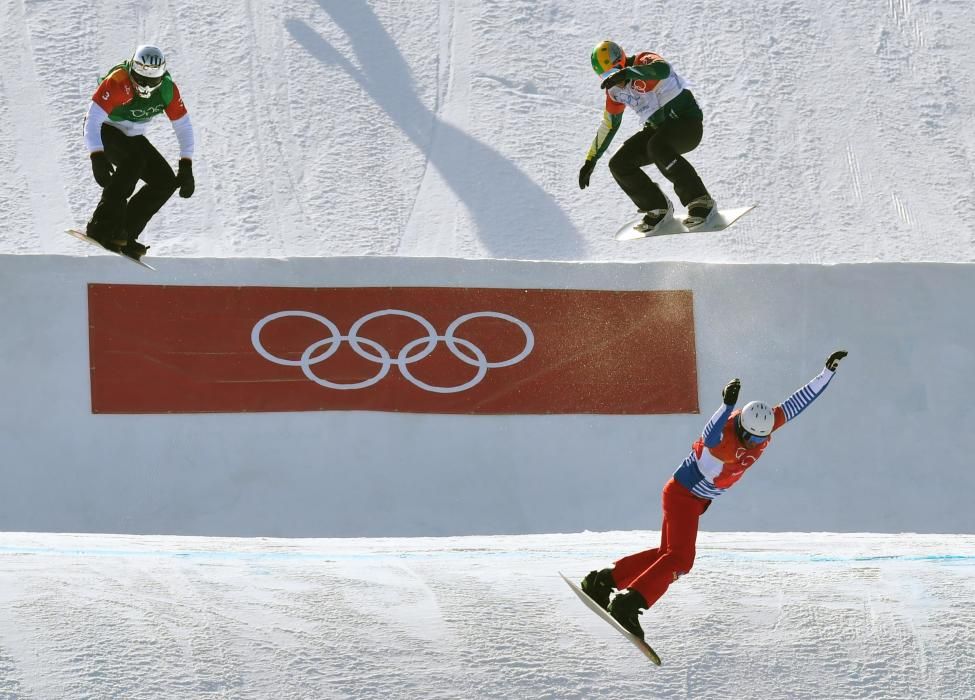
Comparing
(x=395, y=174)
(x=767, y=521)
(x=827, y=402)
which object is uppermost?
(x=395, y=174)

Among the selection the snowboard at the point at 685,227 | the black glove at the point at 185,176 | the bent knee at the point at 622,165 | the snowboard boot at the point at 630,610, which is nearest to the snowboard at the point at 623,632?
the snowboard boot at the point at 630,610

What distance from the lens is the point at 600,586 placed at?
7898 mm

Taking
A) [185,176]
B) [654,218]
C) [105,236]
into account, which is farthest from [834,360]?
[105,236]

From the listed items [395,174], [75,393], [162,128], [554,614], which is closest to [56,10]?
[162,128]

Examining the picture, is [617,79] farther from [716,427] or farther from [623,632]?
[623,632]

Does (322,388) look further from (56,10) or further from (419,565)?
(56,10)

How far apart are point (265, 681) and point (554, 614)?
183cm

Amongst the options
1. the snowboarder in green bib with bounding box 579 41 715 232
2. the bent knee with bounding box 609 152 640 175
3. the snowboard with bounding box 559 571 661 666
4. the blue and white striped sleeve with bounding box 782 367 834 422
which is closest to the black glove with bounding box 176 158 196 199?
the snowboarder in green bib with bounding box 579 41 715 232

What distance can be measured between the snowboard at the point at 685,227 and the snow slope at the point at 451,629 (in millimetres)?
2781

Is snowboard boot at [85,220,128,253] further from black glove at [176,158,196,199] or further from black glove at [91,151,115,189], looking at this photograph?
black glove at [176,158,196,199]

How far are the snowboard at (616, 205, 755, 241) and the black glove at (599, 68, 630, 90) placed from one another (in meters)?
1.39

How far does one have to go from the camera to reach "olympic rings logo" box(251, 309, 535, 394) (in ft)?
37.7

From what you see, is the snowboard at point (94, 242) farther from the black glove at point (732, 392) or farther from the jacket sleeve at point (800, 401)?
the jacket sleeve at point (800, 401)

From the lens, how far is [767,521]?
11.6 meters
